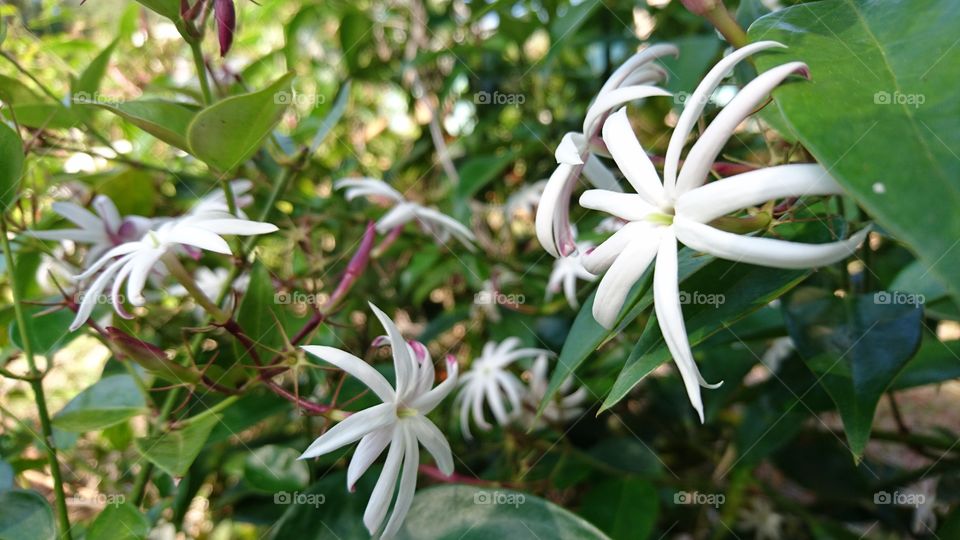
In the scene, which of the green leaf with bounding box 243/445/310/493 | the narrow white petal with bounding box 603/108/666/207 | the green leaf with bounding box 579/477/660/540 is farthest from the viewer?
the green leaf with bounding box 579/477/660/540

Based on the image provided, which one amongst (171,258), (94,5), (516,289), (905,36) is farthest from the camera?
(94,5)

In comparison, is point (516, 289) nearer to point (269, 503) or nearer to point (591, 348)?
point (269, 503)

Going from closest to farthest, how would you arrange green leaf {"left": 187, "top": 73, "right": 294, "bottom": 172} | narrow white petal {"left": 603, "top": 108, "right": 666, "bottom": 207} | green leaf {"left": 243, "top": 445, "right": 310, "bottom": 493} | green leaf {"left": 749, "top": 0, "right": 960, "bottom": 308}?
green leaf {"left": 749, "top": 0, "right": 960, "bottom": 308} → narrow white petal {"left": 603, "top": 108, "right": 666, "bottom": 207} → green leaf {"left": 187, "top": 73, "right": 294, "bottom": 172} → green leaf {"left": 243, "top": 445, "right": 310, "bottom": 493}

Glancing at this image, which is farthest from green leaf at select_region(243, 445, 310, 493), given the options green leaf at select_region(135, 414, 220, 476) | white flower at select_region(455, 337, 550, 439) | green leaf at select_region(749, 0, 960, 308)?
green leaf at select_region(749, 0, 960, 308)

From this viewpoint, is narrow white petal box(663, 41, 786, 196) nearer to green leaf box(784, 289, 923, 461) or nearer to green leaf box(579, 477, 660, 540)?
green leaf box(784, 289, 923, 461)

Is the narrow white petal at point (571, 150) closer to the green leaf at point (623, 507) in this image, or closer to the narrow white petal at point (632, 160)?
the narrow white petal at point (632, 160)

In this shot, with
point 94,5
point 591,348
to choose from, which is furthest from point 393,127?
point 591,348

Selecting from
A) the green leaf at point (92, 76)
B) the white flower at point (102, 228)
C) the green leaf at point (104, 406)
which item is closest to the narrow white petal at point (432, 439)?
the green leaf at point (104, 406)
